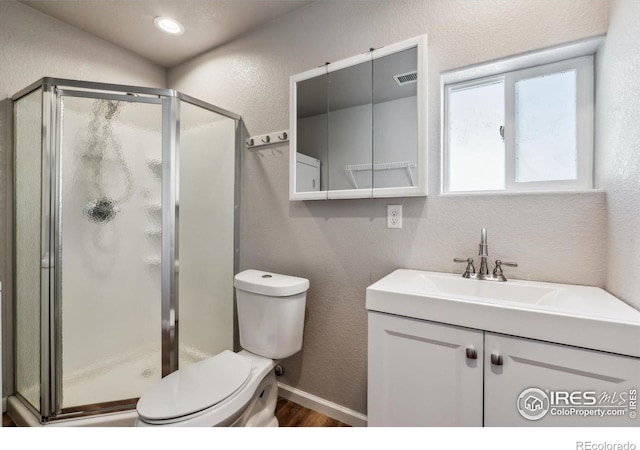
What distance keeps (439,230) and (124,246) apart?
1.65m

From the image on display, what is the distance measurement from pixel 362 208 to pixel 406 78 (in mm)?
647

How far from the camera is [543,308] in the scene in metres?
0.80

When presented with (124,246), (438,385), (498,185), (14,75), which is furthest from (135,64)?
(438,385)

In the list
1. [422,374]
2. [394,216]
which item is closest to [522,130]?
[394,216]

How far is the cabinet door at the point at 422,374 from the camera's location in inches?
34.8

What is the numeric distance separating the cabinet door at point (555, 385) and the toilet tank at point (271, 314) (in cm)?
85

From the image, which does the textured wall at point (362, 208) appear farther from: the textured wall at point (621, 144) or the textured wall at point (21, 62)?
the textured wall at point (21, 62)

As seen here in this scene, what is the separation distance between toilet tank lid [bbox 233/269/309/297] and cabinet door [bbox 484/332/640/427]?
2.76 feet

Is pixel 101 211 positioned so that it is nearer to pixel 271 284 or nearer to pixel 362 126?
pixel 271 284

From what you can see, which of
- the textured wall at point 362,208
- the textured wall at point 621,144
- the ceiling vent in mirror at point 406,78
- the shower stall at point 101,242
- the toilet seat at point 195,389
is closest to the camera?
the textured wall at point 621,144

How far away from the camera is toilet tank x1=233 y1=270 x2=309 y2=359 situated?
1409 millimetres

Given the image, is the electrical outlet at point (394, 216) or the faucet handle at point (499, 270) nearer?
the faucet handle at point (499, 270)

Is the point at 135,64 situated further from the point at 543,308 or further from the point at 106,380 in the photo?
the point at 543,308

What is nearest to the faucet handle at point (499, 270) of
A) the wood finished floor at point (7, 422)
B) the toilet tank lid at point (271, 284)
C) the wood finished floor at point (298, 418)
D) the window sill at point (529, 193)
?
the window sill at point (529, 193)
